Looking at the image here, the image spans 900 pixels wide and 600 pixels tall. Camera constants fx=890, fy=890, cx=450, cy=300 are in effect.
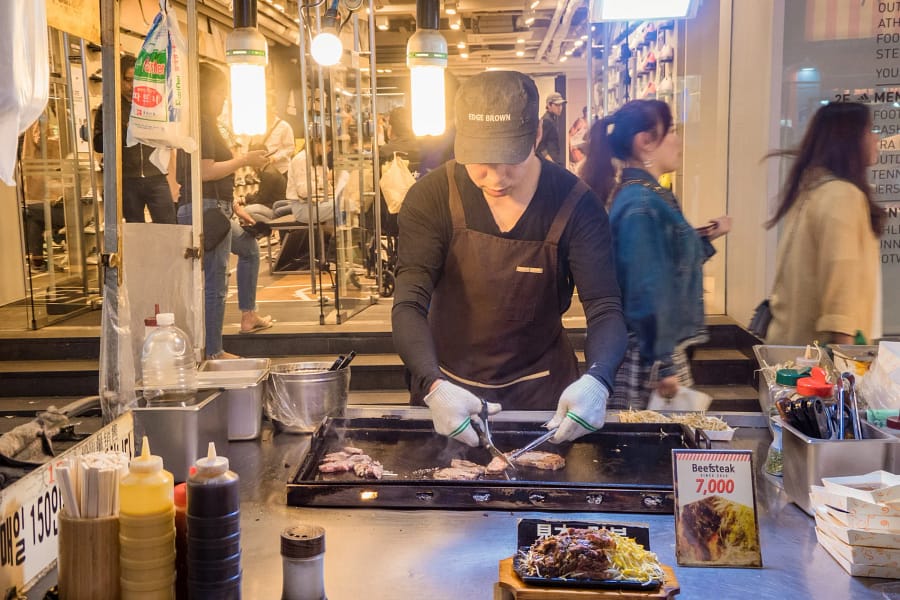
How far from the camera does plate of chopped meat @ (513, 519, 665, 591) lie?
143 centimetres

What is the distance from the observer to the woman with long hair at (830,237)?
3410mm

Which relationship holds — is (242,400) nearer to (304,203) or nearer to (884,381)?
(884,381)

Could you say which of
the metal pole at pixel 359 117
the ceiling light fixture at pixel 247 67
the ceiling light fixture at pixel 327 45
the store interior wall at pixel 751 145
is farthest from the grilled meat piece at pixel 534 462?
the metal pole at pixel 359 117

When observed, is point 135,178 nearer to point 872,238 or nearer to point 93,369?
point 93,369

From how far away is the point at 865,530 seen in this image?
5.24 feet

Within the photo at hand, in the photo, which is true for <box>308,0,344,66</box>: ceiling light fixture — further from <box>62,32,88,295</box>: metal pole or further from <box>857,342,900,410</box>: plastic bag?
<box>857,342,900,410</box>: plastic bag

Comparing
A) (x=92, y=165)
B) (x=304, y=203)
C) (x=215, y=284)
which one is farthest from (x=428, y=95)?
(x=304, y=203)

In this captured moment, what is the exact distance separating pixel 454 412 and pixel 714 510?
74 centimetres

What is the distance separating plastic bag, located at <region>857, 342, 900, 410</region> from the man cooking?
655 millimetres

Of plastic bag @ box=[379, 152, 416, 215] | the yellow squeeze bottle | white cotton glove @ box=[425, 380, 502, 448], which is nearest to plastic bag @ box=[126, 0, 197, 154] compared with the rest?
white cotton glove @ box=[425, 380, 502, 448]

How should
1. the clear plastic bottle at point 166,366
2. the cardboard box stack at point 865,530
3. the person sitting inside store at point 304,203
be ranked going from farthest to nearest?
the person sitting inside store at point 304,203, the clear plastic bottle at point 166,366, the cardboard box stack at point 865,530

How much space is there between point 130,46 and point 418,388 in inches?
355

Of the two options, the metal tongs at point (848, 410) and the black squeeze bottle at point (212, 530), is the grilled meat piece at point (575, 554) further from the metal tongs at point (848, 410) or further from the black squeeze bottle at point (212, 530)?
the metal tongs at point (848, 410)

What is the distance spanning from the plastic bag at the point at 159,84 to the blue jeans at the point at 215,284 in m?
2.40
